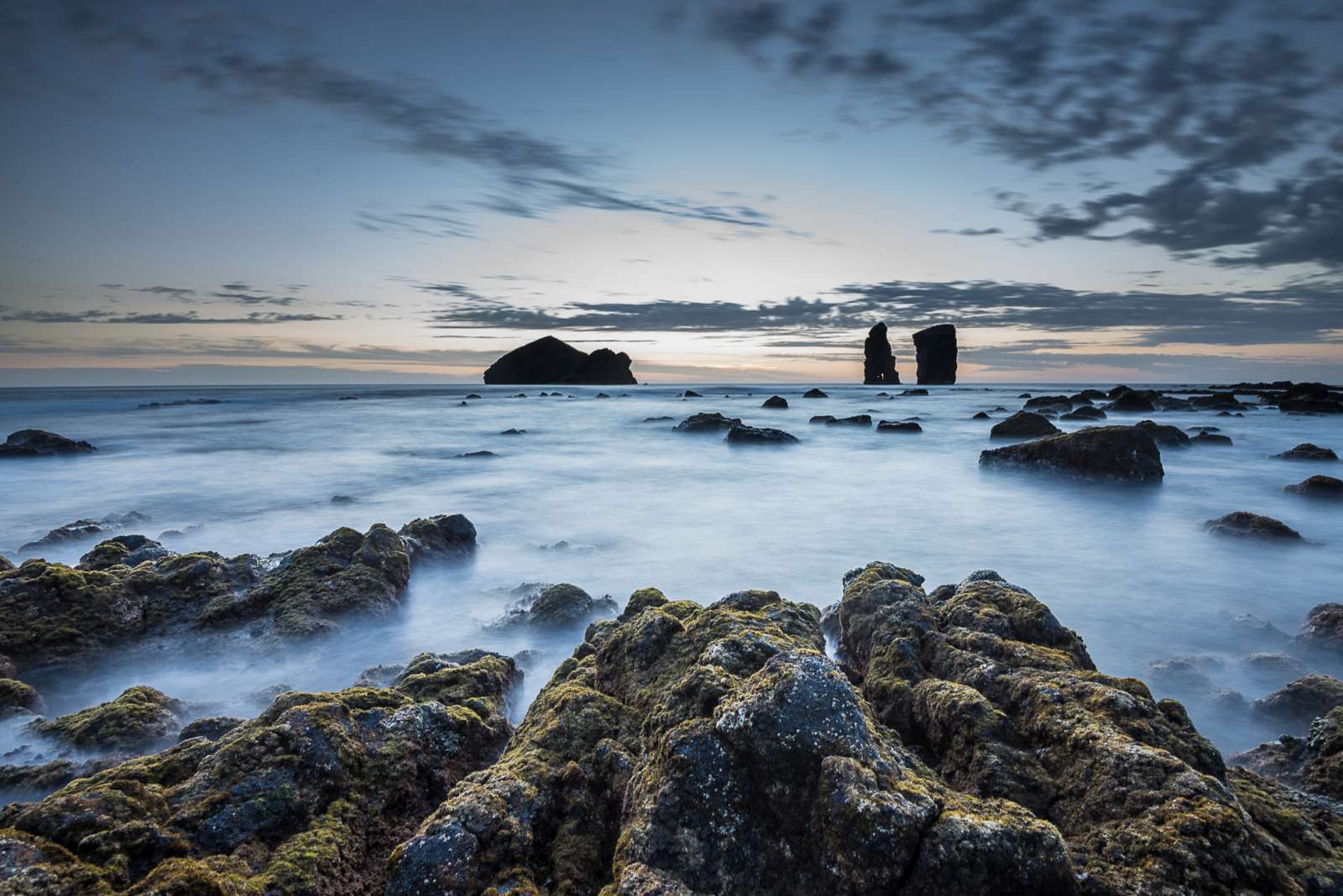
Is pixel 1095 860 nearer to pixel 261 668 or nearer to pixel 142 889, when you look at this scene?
pixel 142 889

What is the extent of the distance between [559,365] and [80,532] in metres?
128

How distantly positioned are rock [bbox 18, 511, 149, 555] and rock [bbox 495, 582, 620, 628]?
771 centimetres

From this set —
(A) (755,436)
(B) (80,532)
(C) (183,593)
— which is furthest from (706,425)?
(C) (183,593)

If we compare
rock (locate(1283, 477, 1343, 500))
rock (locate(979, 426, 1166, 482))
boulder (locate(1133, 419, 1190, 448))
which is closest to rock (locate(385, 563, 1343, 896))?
rock (locate(979, 426, 1166, 482))

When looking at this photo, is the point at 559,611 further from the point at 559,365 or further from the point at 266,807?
the point at 559,365

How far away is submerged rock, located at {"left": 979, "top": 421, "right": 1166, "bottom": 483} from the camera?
1419 cm

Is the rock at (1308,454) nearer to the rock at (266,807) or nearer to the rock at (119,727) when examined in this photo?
the rock at (266,807)

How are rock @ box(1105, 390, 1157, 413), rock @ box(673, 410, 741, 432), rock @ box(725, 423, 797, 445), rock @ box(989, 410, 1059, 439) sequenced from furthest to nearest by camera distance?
rock @ box(1105, 390, 1157, 413) < rock @ box(673, 410, 741, 432) < rock @ box(725, 423, 797, 445) < rock @ box(989, 410, 1059, 439)

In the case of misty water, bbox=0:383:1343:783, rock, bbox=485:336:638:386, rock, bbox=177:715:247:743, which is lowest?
misty water, bbox=0:383:1343:783

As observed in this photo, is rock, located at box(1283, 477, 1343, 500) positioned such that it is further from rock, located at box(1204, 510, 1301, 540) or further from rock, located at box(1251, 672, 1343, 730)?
rock, located at box(1251, 672, 1343, 730)

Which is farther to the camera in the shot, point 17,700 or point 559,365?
point 559,365

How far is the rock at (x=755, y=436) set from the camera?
24188 millimetres

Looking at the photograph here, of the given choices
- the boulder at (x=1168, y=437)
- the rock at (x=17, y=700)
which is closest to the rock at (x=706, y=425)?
the boulder at (x=1168, y=437)

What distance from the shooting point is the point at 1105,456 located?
14188mm
